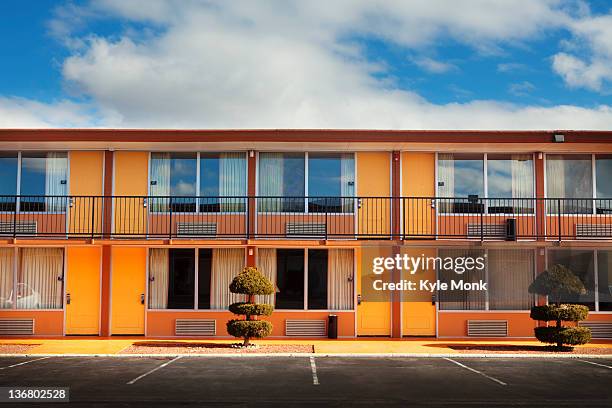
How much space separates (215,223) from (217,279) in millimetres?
1597

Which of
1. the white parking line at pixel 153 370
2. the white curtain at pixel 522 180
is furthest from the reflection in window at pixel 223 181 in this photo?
the white curtain at pixel 522 180

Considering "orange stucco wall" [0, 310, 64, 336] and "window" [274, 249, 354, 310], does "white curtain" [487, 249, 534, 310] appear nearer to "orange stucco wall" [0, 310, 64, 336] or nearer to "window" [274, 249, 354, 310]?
"window" [274, 249, 354, 310]

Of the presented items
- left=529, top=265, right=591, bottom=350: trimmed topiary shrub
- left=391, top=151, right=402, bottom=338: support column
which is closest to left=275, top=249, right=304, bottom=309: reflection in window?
left=391, top=151, right=402, bottom=338: support column

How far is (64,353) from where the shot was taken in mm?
16375

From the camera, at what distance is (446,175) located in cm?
1992

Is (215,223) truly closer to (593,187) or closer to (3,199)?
(3,199)

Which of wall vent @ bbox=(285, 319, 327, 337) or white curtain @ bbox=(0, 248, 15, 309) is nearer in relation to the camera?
wall vent @ bbox=(285, 319, 327, 337)

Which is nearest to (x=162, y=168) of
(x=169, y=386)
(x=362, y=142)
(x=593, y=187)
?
(x=362, y=142)

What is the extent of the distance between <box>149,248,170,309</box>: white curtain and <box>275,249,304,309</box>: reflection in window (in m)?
3.16

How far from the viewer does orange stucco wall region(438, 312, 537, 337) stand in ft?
63.6

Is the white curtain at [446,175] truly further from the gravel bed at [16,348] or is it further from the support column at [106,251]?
the gravel bed at [16,348]

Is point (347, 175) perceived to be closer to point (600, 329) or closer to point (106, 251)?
point (106, 251)

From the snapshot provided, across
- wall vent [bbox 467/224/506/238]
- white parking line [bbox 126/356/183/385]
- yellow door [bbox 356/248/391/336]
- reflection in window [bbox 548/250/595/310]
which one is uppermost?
wall vent [bbox 467/224/506/238]

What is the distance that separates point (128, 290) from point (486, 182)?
10680 millimetres
